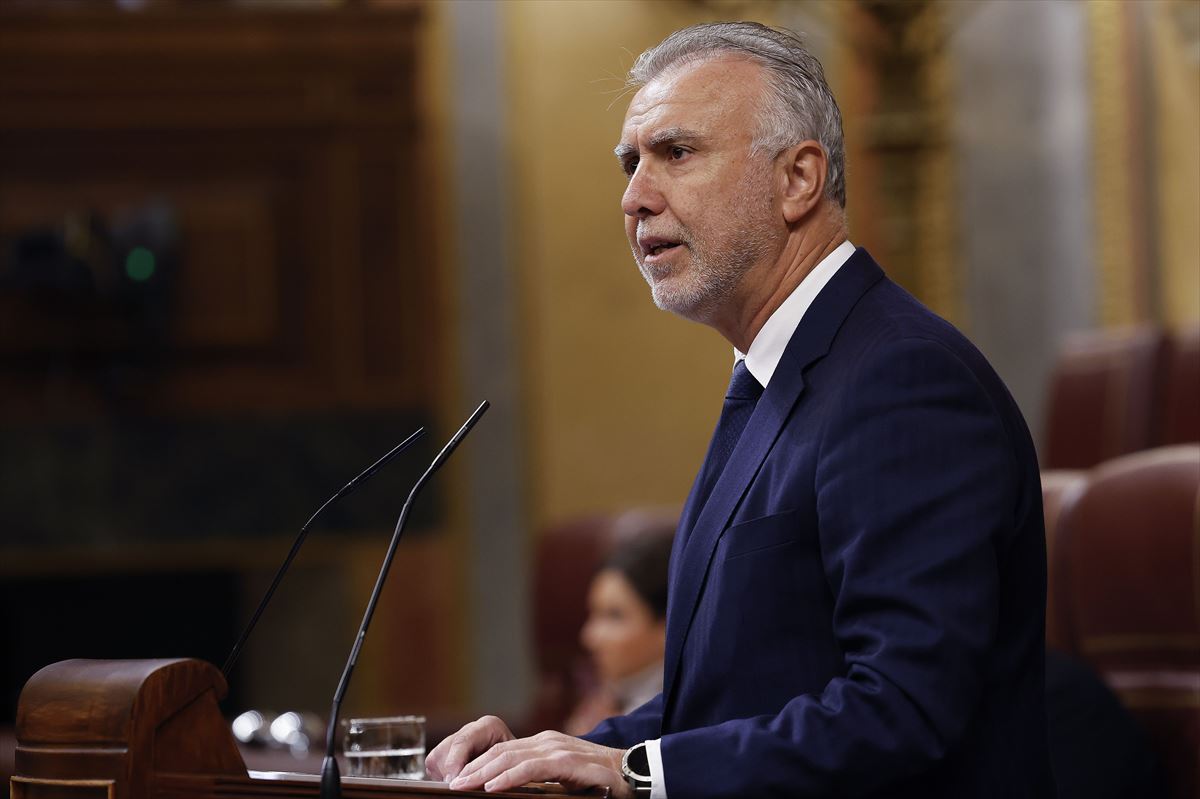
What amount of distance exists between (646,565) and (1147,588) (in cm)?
119

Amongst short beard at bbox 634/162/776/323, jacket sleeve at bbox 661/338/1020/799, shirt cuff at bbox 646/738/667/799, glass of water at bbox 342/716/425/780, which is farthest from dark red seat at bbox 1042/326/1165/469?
shirt cuff at bbox 646/738/667/799

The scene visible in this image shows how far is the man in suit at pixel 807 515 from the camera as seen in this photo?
128cm

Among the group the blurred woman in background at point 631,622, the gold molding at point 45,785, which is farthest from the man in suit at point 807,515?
the blurred woman in background at point 631,622

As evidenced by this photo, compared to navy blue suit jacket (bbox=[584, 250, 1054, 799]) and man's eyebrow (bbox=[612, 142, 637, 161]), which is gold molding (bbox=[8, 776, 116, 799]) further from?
man's eyebrow (bbox=[612, 142, 637, 161])

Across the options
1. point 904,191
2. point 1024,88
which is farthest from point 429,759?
point 1024,88

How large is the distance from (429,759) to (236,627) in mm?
4279

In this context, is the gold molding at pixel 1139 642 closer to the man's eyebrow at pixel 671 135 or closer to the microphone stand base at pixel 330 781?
the man's eyebrow at pixel 671 135

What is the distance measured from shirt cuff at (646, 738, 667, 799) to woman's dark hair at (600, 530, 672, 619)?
6.54 ft

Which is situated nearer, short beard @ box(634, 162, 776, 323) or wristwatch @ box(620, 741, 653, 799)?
wristwatch @ box(620, 741, 653, 799)

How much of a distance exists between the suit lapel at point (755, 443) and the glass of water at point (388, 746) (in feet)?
2.06

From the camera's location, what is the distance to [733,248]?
1.59m

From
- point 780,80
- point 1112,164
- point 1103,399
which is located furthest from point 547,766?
point 1112,164

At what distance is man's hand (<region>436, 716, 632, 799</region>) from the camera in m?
1.29

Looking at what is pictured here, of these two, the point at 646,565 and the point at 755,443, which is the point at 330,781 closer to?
the point at 755,443
